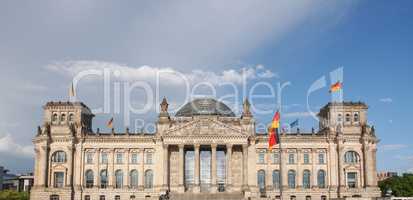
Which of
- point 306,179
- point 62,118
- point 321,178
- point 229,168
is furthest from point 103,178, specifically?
point 321,178

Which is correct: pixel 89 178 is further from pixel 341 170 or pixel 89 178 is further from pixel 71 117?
pixel 341 170

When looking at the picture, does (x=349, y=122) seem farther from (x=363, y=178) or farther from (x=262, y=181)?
(x=262, y=181)

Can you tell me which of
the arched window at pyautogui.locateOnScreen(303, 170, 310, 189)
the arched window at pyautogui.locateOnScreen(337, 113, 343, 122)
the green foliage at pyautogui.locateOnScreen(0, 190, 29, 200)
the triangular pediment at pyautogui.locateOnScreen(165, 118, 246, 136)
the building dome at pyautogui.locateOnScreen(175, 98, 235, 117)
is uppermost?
the building dome at pyautogui.locateOnScreen(175, 98, 235, 117)

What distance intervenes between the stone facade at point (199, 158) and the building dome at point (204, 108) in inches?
307

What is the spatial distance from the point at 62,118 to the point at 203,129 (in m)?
28.5

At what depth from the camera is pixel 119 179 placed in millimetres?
103938

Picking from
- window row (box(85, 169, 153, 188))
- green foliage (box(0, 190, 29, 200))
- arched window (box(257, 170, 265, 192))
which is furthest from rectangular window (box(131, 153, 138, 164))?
green foliage (box(0, 190, 29, 200))

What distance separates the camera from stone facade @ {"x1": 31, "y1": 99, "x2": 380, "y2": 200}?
101m

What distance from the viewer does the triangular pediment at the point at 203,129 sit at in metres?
101

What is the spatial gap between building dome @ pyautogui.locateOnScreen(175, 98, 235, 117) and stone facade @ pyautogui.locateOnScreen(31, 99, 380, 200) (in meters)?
7.80

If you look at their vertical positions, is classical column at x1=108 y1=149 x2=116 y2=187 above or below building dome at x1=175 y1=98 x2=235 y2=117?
below

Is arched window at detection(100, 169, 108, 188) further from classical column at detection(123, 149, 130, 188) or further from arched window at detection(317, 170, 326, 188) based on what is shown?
arched window at detection(317, 170, 326, 188)

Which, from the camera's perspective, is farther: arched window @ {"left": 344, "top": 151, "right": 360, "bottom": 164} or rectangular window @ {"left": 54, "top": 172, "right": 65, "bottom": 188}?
arched window @ {"left": 344, "top": 151, "right": 360, "bottom": 164}

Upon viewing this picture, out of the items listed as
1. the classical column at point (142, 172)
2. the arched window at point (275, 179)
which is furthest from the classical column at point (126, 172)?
the arched window at point (275, 179)
